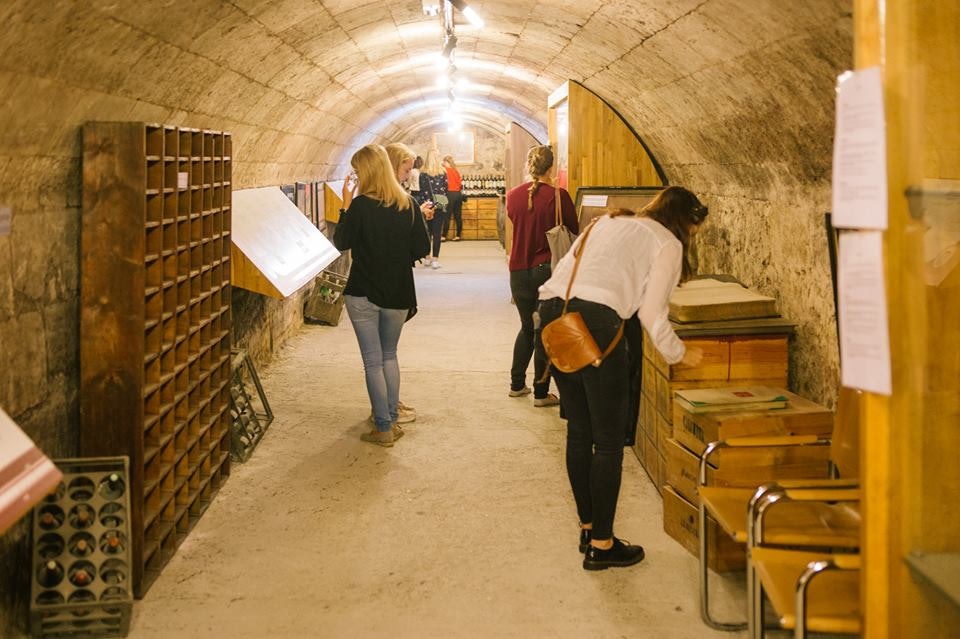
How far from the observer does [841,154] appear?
6.35 ft

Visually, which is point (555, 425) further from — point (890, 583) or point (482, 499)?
point (890, 583)

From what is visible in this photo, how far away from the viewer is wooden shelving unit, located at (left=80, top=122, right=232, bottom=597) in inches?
139

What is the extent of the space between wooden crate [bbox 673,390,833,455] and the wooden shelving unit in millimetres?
2017

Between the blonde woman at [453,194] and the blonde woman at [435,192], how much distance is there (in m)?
1.00

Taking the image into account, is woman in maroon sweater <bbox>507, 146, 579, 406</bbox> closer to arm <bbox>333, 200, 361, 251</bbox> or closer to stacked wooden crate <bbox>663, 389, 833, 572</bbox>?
arm <bbox>333, 200, 361, 251</bbox>

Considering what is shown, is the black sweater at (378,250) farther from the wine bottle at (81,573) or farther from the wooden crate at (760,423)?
the wine bottle at (81,573)

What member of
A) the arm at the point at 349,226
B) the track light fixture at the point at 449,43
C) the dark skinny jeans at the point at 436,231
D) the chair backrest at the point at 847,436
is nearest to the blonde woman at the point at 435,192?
the dark skinny jeans at the point at 436,231

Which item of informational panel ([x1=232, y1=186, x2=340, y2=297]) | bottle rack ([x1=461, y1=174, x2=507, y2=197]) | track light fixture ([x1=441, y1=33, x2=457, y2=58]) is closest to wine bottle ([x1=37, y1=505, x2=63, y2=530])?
informational panel ([x1=232, y1=186, x2=340, y2=297])

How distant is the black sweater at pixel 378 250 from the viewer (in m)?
5.18

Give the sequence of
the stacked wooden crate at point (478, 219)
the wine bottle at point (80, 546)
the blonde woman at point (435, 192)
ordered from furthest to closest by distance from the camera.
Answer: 1. the stacked wooden crate at point (478, 219)
2. the blonde woman at point (435, 192)
3. the wine bottle at point (80, 546)

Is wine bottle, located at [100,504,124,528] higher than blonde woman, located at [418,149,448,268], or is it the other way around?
blonde woman, located at [418,149,448,268]

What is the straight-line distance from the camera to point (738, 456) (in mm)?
3553

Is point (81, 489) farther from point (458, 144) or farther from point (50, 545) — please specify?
point (458, 144)

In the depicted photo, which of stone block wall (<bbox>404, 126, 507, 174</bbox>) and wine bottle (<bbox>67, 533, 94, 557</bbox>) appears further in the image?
stone block wall (<bbox>404, 126, 507, 174</bbox>)
